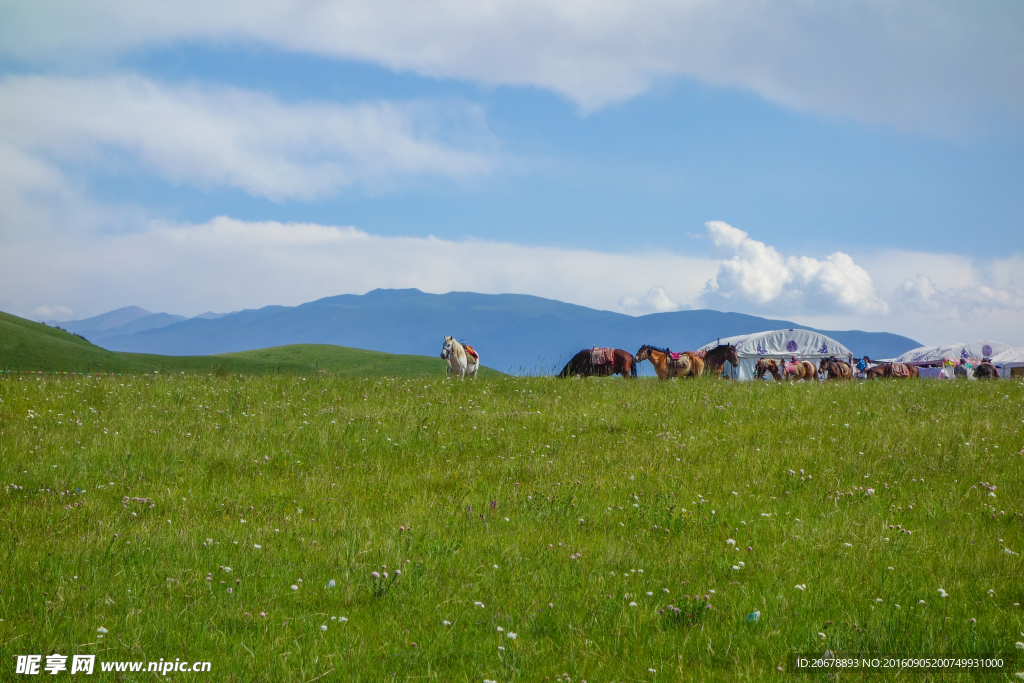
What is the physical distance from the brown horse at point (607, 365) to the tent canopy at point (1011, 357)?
82.7 metres

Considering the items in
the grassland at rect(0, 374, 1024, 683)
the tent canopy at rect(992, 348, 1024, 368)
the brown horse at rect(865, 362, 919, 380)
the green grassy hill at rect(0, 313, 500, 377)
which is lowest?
the grassland at rect(0, 374, 1024, 683)

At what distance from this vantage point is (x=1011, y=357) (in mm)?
89312

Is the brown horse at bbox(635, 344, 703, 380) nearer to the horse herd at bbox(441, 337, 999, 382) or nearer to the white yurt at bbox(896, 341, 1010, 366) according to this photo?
the horse herd at bbox(441, 337, 999, 382)

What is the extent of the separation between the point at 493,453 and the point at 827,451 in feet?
20.4

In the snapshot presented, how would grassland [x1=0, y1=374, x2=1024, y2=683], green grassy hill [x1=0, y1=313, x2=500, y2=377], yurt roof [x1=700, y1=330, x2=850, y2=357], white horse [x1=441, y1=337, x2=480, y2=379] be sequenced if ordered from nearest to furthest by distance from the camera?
grassland [x1=0, y1=374, x2=1024, y2=683], white horse [x1=441, y1=337, x2=480, y2=379], green grassy hill [x1=0, y1=313, x2=500, y2=377], yurt roof [x1=700, y1=330, x2=850, y2=357]

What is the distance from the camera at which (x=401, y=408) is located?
14781 mm

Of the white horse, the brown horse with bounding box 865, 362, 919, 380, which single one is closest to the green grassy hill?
the white horse

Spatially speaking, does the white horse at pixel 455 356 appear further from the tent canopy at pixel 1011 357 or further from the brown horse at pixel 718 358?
the tent canopy at pixel 1011 357

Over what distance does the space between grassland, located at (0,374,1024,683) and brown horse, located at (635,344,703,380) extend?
473 inches

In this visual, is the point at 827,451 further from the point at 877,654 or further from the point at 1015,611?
the point at 877,654

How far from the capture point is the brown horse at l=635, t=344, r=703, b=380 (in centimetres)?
2703

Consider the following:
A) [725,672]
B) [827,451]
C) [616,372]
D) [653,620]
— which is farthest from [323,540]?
[616,372]

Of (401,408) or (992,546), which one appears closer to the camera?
(992,546)

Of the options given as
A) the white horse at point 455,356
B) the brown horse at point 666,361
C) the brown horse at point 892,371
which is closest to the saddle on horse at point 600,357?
the brown horse at point 666,361
